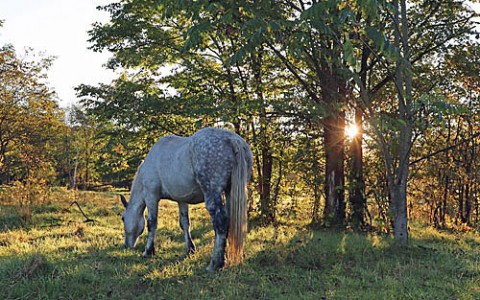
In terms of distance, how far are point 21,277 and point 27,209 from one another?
266 inches

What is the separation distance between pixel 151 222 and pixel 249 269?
2243 millimetres

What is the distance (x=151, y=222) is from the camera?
668cm

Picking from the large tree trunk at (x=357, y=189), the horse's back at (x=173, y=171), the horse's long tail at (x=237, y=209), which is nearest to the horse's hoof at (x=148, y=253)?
the horse's back at (x=173, y=171)

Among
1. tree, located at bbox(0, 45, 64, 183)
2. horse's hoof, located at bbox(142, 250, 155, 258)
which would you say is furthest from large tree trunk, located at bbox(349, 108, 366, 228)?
tree, located at bbox(0, 45, 64, 183)

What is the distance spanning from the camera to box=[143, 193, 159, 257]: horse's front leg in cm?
647

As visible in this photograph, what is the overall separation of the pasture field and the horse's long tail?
0.82 ft

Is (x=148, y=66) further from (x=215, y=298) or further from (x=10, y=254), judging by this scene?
(x=215, y=298)

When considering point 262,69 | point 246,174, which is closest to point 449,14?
point 262,69

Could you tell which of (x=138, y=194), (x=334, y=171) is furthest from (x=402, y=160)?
(x=138, y=194)

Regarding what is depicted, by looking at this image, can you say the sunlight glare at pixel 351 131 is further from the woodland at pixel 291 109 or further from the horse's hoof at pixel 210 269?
the horse's hoof at pixel 210 269

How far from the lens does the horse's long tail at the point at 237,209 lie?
547 cm

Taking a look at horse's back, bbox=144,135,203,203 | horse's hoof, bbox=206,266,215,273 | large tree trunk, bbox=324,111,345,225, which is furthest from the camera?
large tree trunk, bbox=324,111,345,225

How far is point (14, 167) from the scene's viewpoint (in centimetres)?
1736

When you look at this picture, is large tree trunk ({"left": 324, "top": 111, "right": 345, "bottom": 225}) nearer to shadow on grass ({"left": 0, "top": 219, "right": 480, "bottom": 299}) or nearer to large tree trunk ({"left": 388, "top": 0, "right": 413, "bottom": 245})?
large tree trunk ({"left": 388, "top": 0, "right": 413, "bottom": 245})
